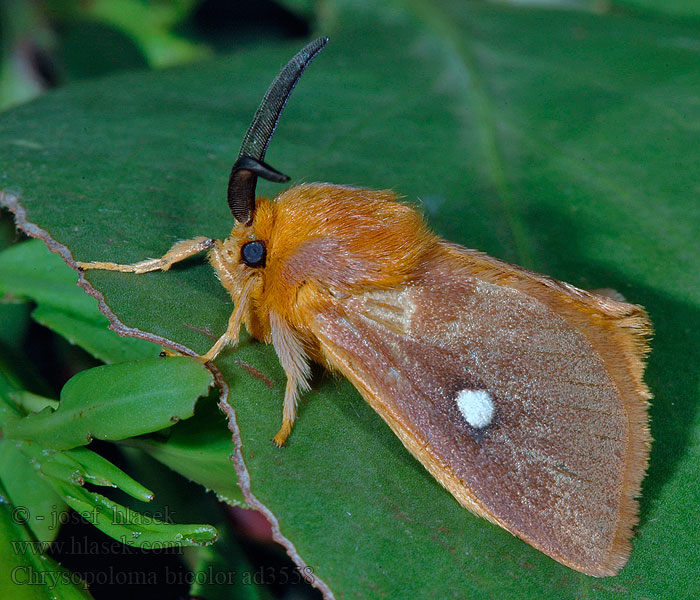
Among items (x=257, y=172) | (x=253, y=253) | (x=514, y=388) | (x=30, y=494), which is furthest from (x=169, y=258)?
(x=514, y=388)

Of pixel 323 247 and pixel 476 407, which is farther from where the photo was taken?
pixel 323 247

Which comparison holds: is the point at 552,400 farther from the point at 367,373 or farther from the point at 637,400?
the point at 367,373

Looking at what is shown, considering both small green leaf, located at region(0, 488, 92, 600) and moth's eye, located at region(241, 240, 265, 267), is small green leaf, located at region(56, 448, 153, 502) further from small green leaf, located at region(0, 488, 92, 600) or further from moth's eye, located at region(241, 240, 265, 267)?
moth's eye, located at region(241, 240, 265, 267)

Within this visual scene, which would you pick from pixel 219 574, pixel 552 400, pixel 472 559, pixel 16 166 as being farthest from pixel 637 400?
pixel 16 166

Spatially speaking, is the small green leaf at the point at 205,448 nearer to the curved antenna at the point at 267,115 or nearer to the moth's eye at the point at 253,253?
the moth's eye at the point at 253,253

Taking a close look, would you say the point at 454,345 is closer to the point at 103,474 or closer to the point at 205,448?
the point at 205,448

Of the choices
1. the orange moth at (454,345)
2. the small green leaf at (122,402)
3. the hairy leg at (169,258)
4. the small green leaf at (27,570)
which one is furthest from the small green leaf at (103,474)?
the hairy leg at (169,258)

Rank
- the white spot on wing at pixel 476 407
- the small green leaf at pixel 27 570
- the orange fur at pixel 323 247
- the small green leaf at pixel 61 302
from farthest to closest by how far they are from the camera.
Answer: the small green leaf at pixel 61 302, the orange fur at pixel 323 247, the white spot on wing at pixel 476 407, the small green leaf at pixel 27 570
